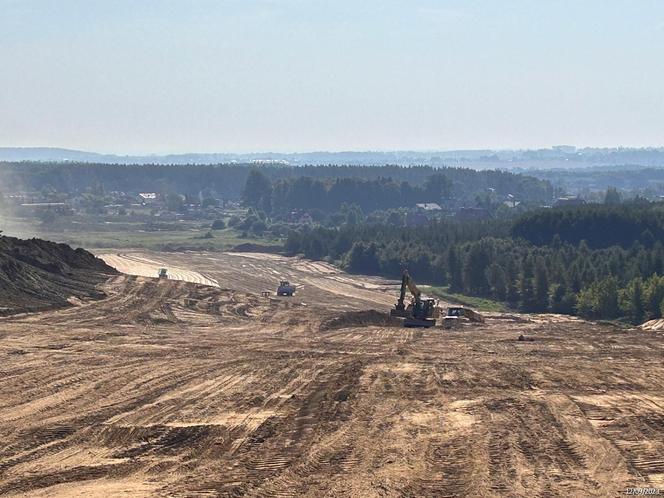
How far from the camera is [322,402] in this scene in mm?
31422

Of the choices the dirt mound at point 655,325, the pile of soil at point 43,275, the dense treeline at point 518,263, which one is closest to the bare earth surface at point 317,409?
the pile of soil at point 43,275

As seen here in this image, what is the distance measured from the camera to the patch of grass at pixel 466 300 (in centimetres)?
8506

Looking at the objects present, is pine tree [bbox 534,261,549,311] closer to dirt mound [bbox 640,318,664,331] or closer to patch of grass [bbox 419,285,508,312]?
patch of grass [bbox 419,285,508,312]

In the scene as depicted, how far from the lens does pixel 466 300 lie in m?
89.9

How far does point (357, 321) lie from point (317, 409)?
88.0 feet

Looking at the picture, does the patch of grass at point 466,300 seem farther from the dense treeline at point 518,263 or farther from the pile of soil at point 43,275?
the pile of soil at point 43,275

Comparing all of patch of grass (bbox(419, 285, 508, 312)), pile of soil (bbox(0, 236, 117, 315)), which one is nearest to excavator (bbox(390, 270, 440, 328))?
pile of soil (bbox(0, 236, 117, 315))

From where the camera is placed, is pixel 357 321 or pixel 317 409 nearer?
pixel 317 409

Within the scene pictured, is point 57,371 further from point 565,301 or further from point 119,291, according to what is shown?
point 565,301

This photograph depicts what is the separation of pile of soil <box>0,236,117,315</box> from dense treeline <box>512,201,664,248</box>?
60295 millimetres

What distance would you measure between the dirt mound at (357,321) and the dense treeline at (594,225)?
57.9m
